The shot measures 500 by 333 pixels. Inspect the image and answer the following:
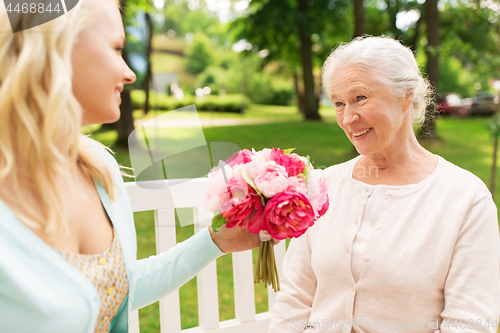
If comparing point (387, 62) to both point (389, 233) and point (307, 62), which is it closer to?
point (389, 233)

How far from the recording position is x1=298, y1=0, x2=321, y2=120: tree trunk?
630 inches

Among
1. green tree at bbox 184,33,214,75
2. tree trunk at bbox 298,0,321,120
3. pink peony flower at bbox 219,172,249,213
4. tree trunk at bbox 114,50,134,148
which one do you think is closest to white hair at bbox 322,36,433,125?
pink peony flower at bbox 219,172,249,213

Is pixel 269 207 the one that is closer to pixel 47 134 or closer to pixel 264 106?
pixel 47 134

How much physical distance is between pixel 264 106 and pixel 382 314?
36189 mm

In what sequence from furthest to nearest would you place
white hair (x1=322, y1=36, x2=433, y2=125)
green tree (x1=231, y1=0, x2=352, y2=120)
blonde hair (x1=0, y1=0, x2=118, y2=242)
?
1. green tree (x1=231, y1=0, x2=352, y2=120)
2. white hair (x1=322, y1=36, x2=433, y2=125)
3. blonde hair (x1=0, y1=0, x2=118, y2=242)

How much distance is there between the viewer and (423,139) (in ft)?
41.8

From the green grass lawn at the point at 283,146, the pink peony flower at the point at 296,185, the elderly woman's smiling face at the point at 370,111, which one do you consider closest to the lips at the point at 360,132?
the elderly woman's smiling face at the point at 370,111

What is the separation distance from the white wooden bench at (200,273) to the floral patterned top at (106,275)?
82 centimetres

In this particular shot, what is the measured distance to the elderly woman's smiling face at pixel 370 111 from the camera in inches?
78.1

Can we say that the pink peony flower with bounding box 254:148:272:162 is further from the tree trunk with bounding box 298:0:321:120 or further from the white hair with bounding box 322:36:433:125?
the tree trunk with bounding box 298:0:321:120

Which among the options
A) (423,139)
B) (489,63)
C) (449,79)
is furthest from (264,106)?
(489,63)

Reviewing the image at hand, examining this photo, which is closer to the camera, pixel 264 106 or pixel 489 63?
pixel 489 63

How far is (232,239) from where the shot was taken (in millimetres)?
1714

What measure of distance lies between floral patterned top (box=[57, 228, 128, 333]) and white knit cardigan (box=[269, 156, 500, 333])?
3.34ft
